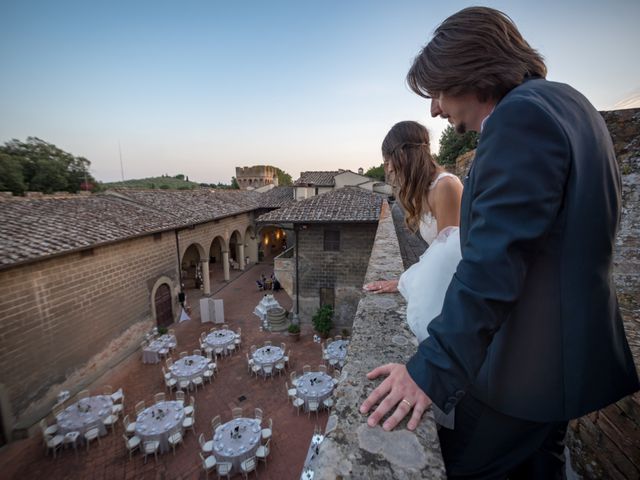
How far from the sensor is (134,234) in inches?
449

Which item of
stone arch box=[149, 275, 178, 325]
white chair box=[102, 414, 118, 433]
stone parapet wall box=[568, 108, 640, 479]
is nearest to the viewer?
stone parapet wall box=[568, 108, 640, 479]

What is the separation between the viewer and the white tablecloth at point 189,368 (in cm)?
962

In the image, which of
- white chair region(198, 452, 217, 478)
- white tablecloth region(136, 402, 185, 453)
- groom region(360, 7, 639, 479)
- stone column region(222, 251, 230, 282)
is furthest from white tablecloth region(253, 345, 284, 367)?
stone column region(222, 251, 230, 282)

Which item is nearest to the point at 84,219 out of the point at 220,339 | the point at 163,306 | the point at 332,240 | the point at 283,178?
the point at 163,306

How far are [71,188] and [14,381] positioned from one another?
105 feet

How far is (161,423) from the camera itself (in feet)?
24.6

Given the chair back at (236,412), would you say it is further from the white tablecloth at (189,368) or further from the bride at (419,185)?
the bride at (419,185)

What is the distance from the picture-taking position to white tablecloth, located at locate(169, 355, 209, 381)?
31.6 feet

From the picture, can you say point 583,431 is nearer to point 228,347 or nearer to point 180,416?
point 180,416

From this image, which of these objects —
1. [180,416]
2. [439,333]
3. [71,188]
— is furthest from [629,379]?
[71,188]

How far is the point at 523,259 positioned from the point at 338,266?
12626 mm

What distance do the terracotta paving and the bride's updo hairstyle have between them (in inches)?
277

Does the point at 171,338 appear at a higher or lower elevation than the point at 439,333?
lower

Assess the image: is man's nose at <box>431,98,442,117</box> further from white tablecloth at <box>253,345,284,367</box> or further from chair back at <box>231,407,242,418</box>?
white tablecloth at <box>253,345,284,367</box>
